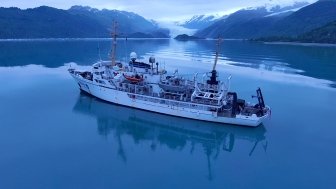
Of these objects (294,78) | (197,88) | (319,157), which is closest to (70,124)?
(197,88)

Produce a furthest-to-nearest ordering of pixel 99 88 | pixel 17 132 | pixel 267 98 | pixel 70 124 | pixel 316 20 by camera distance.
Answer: pixel 316 20, pixel 267 98, pixel 99 88, pixel 70 124, pixel 17 132

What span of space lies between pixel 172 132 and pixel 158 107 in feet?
14.5

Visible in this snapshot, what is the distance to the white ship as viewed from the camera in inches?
1244

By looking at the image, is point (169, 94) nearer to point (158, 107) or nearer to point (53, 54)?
point (158, 107)

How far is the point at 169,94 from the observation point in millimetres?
34531

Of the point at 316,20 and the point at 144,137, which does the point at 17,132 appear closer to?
the point at 144,137

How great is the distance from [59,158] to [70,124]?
8003 mm

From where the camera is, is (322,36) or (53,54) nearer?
(53,54)

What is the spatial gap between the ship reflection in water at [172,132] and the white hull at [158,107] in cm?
52

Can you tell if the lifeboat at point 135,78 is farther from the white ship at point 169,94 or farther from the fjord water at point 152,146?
the fjord water at point 152,146

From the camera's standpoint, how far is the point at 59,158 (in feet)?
78.7

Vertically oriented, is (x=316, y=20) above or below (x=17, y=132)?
above

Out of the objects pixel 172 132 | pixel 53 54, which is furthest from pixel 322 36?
pixel 172 132

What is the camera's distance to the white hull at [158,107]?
3100 cm
